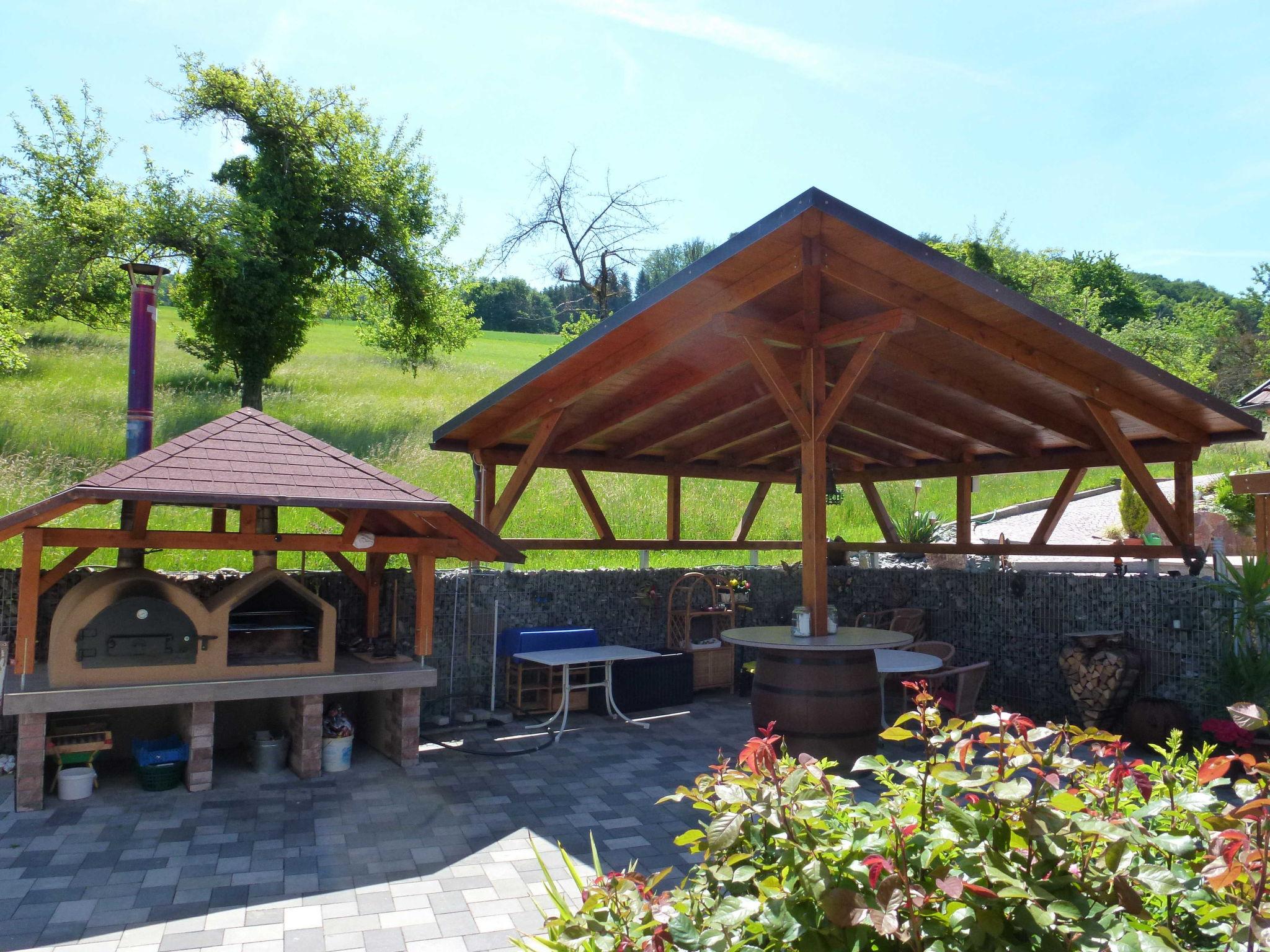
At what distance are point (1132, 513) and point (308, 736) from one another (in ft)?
47.1

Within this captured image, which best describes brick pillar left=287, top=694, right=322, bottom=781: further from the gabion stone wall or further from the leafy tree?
the leafy tree

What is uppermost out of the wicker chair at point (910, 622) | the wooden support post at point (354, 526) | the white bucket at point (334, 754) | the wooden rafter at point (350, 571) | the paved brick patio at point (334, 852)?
the wooden support post at point (354, 526)

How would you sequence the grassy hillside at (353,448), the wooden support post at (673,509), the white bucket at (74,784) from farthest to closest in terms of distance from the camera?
the grassy hillside at (353,448) < the wooden support post at (673,509) < the white bucket at (74,784)

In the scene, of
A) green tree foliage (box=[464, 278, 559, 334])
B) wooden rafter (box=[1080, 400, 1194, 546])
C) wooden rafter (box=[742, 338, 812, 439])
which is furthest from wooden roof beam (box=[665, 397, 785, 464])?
green tree foliage (box=[464, 278, 559, 334])

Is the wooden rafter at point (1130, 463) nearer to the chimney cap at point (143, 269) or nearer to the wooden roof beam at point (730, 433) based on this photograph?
the wooden roof beam at point (730, 433)

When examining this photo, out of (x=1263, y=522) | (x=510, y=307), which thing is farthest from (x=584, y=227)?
(x=510, y=307)

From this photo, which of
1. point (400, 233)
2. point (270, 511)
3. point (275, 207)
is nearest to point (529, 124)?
point (400, 233)

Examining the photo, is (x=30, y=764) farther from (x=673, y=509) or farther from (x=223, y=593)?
(x=673, y=509)

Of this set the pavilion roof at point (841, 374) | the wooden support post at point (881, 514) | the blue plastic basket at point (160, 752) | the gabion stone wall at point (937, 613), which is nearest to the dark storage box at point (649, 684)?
the gabion stone wall at point (937, 613)

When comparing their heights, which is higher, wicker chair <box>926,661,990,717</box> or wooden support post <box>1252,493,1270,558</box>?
wooden support post <box>1252,493,1270,558</box>

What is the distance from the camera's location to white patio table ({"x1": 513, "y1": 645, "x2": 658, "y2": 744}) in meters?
7.62

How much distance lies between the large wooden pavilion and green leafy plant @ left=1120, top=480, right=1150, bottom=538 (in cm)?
676

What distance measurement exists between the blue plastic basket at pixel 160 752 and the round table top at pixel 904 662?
5.02 meters

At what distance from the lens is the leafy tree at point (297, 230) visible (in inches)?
650
